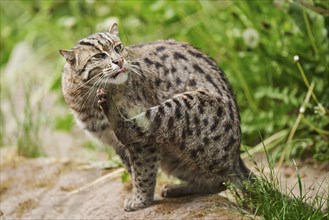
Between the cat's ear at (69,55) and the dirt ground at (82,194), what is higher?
the cat's ear at (69,55)

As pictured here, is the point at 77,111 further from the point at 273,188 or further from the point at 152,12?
the point at 152,12

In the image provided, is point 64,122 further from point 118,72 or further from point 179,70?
point 118,72

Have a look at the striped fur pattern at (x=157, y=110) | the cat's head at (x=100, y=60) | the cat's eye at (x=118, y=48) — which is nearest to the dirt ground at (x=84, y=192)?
the striped fur pattern at (x=157, y=110)

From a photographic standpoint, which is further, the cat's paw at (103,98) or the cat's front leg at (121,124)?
the cat's front leg at (121,124)

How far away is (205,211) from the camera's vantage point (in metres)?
4.83

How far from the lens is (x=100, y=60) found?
4824mm

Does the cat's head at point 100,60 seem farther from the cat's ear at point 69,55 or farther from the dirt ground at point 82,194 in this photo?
the dirt ground at point 82,194

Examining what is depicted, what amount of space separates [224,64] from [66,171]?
7.46ft

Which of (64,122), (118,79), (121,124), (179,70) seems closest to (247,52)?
(179,70)

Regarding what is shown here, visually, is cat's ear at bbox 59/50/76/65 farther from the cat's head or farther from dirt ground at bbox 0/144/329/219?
dirt ground at bbox 0/144/329/219

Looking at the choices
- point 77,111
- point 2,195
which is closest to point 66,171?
point 2,195

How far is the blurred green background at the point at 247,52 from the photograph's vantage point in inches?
258

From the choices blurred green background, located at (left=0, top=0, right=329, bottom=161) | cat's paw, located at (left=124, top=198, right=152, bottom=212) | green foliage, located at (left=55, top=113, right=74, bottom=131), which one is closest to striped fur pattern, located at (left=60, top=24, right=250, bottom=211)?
cat's paw, located at (left=124, top=198, right=152, bottom=212)

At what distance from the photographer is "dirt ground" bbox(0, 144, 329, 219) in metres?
5.00
